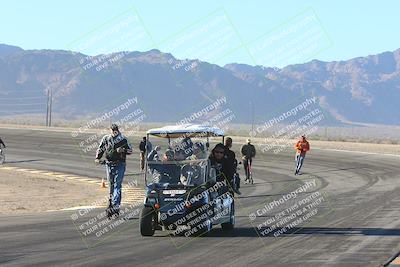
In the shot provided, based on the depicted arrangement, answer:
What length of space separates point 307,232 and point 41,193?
451 inches

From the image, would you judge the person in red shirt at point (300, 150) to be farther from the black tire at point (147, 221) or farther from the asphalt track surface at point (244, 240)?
the black tire at point (147, 221)

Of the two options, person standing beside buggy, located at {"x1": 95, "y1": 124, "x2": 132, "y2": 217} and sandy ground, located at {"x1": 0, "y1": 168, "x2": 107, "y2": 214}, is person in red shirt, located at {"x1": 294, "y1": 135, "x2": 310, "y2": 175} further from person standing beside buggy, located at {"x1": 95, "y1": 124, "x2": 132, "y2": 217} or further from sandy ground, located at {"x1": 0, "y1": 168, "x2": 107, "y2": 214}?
person standing beside buggy, located at {"x1": 95, "y1": 124, "x2": 132, "y2": 217}

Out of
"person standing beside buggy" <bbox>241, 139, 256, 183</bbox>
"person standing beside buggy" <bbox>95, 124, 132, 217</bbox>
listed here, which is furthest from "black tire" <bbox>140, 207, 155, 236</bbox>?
"person standing beside buggy" <bbox>241, 139, 256, 183</bbox>

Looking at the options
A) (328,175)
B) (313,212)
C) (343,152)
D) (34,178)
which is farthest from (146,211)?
(343,152)

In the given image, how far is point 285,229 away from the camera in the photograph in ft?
47.9

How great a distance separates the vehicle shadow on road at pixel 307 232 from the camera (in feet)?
45.3

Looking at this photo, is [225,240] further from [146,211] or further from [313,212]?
[313,212]

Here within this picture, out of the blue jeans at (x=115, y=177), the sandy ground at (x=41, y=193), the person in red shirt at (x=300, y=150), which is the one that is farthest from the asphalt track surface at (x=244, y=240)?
the person in red shirt at (x=300, y=150)

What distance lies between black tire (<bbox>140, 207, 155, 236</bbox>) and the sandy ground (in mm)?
5896

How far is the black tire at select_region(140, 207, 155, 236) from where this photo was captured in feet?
43.2

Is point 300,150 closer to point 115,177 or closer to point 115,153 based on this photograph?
point 115,177

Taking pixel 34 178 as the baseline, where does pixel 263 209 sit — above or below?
below

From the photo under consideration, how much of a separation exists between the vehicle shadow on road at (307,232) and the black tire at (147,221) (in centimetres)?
106

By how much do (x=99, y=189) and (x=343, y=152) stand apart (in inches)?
957
